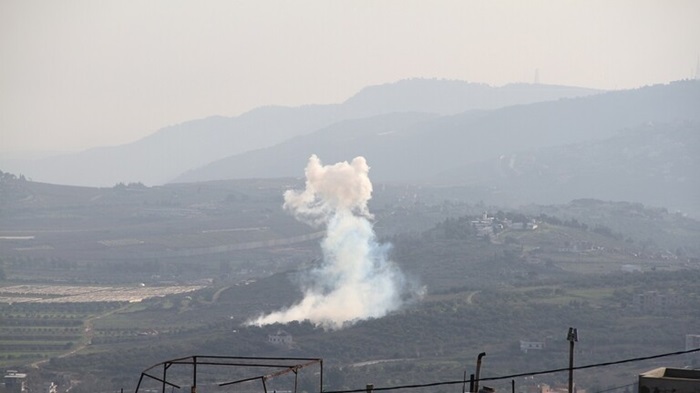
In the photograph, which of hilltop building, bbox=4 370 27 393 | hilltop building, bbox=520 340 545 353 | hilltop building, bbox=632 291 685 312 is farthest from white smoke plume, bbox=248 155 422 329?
hilltop building, bbox=4 370 27 393

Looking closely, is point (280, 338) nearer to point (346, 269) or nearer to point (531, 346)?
point (531, 346)

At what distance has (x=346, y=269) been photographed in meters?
112

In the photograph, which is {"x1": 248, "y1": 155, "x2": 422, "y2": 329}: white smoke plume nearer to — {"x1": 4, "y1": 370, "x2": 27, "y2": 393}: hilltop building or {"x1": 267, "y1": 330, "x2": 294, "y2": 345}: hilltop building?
{"x1": 267, "y1": 330, "x2": 294, "y2": 345}: hilltop building

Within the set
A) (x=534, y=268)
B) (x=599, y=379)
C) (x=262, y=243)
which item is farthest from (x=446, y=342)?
(x=262, y=243)

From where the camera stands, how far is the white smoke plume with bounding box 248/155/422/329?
3905 inches

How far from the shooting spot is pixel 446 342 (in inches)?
3482

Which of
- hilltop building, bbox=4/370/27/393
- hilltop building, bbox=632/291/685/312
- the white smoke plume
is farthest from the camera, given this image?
the white smoke plume

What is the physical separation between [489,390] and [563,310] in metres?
61.0

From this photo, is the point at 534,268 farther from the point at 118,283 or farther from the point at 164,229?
the point at 164,229

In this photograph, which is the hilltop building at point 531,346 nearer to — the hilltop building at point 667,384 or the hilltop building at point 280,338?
the hilltop building at point 280,338

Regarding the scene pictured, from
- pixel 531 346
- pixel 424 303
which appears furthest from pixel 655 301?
pixel 531 346

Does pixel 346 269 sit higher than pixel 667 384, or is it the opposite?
pixel 667 384

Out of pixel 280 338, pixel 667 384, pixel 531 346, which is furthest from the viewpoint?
pixel 280 338

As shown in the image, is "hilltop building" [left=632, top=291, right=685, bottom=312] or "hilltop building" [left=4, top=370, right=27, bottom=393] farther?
"hilltop building" [left=632, top=291, right=685, bottom=312]
